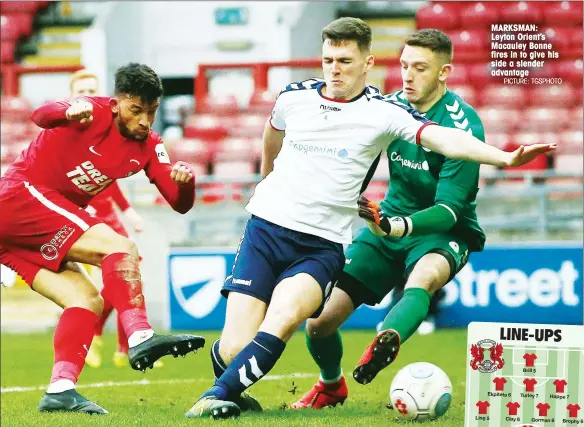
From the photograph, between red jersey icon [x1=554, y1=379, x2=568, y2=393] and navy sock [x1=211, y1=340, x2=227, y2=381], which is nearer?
red jersey icon [x1=554, y1=379, x2=568, y2=393]

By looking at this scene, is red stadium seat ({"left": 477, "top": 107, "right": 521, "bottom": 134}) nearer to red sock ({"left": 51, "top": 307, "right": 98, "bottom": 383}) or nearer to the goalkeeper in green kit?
the goalkeeper in green kit

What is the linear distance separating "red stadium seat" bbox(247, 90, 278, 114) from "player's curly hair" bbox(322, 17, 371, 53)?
860 cm

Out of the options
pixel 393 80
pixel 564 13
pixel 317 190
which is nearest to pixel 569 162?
pixel 393 80

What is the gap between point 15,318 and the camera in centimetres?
1197

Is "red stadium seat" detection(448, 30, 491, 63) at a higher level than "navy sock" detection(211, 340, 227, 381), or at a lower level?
higher

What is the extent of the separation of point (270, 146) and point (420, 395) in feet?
4.99

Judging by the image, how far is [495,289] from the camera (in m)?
10.9

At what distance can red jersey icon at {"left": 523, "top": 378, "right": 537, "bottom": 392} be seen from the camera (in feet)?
15.4

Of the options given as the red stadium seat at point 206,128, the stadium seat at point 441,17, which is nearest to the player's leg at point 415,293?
the red stadium seat at point 206,128

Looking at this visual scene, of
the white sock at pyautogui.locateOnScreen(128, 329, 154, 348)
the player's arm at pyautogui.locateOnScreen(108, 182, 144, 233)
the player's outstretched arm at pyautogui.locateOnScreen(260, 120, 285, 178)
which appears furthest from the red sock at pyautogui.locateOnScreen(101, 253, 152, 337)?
the player's arm at pyautogui.locateOnScreen(108, 182, 144, 233)

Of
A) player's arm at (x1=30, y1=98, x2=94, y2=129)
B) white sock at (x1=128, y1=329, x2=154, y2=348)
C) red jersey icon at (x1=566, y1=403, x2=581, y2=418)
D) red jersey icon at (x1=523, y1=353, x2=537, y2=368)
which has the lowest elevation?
red jersey icon at (x1=566, y1=403, x2=581, y2=418)

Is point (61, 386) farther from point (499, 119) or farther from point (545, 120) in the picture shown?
point (545, 120)

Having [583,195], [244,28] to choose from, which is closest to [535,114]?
[583,195]

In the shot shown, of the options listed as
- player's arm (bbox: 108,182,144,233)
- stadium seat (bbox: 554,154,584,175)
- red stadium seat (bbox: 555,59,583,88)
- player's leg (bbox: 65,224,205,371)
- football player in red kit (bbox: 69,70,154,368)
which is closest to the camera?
player's leg (bbox: 65,224,205,371)
